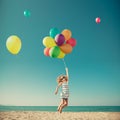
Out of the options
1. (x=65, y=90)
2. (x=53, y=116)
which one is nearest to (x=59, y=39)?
(x=65, y=90)

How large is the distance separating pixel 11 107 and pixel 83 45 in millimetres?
1485

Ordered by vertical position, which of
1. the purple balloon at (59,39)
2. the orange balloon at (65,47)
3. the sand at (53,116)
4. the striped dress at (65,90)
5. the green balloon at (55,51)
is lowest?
the sand at (53,116)

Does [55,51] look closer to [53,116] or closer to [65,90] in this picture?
[65,90]

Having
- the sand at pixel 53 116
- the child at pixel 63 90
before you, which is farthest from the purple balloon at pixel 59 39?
the sand at pixel 53 116

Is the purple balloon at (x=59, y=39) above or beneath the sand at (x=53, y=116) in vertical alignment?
above

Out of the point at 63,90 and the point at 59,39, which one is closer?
the point at 59,39

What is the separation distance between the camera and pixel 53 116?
4.63m

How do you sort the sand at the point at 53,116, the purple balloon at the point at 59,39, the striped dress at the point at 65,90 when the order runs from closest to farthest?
the purple balloon at the point at 59,39, the striped dress at the point at 65,90, the sand at the point at 53,116

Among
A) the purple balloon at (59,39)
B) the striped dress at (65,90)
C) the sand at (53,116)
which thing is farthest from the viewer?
the sand at (53,116)

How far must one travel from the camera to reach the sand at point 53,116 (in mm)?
4559

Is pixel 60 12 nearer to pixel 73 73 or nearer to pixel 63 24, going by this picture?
pixel 63 24

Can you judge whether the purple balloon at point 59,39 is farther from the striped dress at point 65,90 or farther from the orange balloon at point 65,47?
the striped dress at point 65,90

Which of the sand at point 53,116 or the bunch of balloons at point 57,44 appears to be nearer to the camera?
the bunch of balloons at point 57,44

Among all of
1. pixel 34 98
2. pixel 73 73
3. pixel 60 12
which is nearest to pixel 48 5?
pixel 60 12
